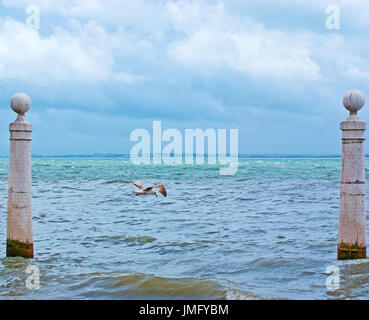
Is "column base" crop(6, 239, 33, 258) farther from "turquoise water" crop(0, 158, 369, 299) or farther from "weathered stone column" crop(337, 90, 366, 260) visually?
"weathered stone column" crop(337, 90, 366, 260)

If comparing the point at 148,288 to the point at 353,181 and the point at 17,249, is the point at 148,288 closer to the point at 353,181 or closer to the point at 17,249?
the point at 17,249

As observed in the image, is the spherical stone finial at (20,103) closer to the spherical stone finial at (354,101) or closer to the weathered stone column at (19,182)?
the weathered stone column at (19,182)

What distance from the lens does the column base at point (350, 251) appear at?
8.70 m

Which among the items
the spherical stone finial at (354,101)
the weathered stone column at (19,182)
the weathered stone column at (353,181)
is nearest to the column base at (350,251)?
the weathered stone column at (353,181)

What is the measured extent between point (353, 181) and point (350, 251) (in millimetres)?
1136

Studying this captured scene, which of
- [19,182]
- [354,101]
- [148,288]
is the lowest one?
[148,288]

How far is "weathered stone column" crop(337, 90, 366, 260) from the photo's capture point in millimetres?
8516

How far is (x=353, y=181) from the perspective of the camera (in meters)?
8.53

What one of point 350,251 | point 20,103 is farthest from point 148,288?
point 20,103

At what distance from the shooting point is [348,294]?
7.98 meters

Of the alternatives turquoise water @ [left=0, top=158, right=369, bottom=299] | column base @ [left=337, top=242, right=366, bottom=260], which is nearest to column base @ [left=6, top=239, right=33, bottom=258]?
turquoise water @ [left=0, top=158, right=369, bottom=299]
